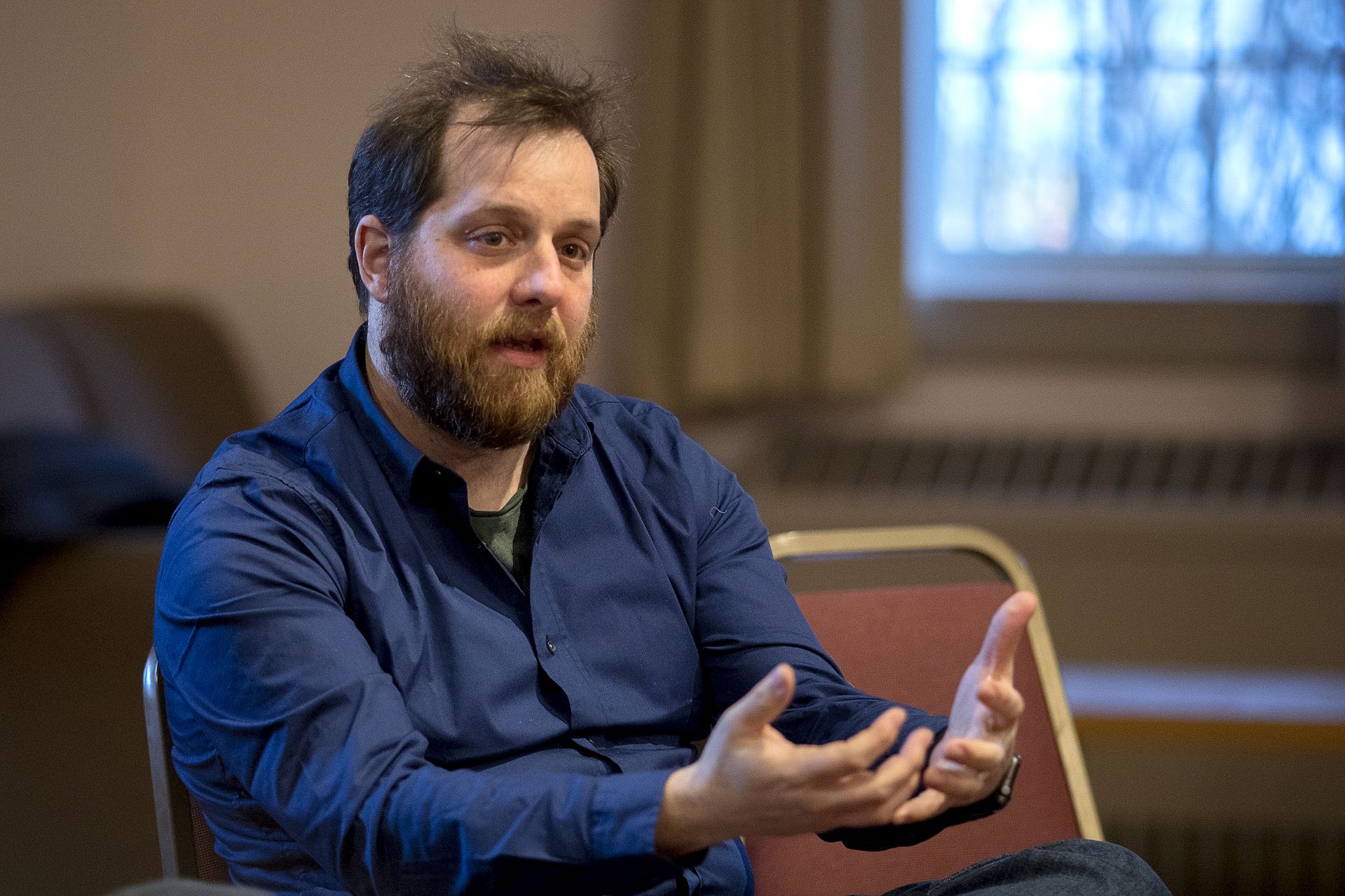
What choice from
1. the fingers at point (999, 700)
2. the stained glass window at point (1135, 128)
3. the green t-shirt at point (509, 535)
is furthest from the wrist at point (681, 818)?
the stained glass window at point (1135, 128)

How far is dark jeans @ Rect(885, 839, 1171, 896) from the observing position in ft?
3.54

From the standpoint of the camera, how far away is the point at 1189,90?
2.67 metres

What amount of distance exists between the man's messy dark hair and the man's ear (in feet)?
0.04

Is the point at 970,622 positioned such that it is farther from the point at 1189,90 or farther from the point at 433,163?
the point at 1189,90

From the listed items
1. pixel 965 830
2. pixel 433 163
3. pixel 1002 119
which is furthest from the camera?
pixel 1002 119

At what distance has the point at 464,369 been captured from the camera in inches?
46.1

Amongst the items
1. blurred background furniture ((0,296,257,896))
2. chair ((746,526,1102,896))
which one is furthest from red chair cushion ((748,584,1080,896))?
blurred background furniture ((0,296,257,896))

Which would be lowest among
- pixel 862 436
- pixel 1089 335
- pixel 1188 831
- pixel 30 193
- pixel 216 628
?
pixel 1188 831

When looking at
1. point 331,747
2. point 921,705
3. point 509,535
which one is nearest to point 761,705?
point 331,747

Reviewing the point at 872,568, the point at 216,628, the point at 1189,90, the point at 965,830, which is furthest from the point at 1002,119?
the point at 216,628

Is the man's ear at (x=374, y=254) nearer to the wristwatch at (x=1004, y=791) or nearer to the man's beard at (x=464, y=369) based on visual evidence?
the man's beard at (x=464, y=369)

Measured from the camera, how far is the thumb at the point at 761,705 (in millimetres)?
844

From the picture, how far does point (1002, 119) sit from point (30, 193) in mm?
1843

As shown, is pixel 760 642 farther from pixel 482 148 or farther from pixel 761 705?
pixel 482 148
